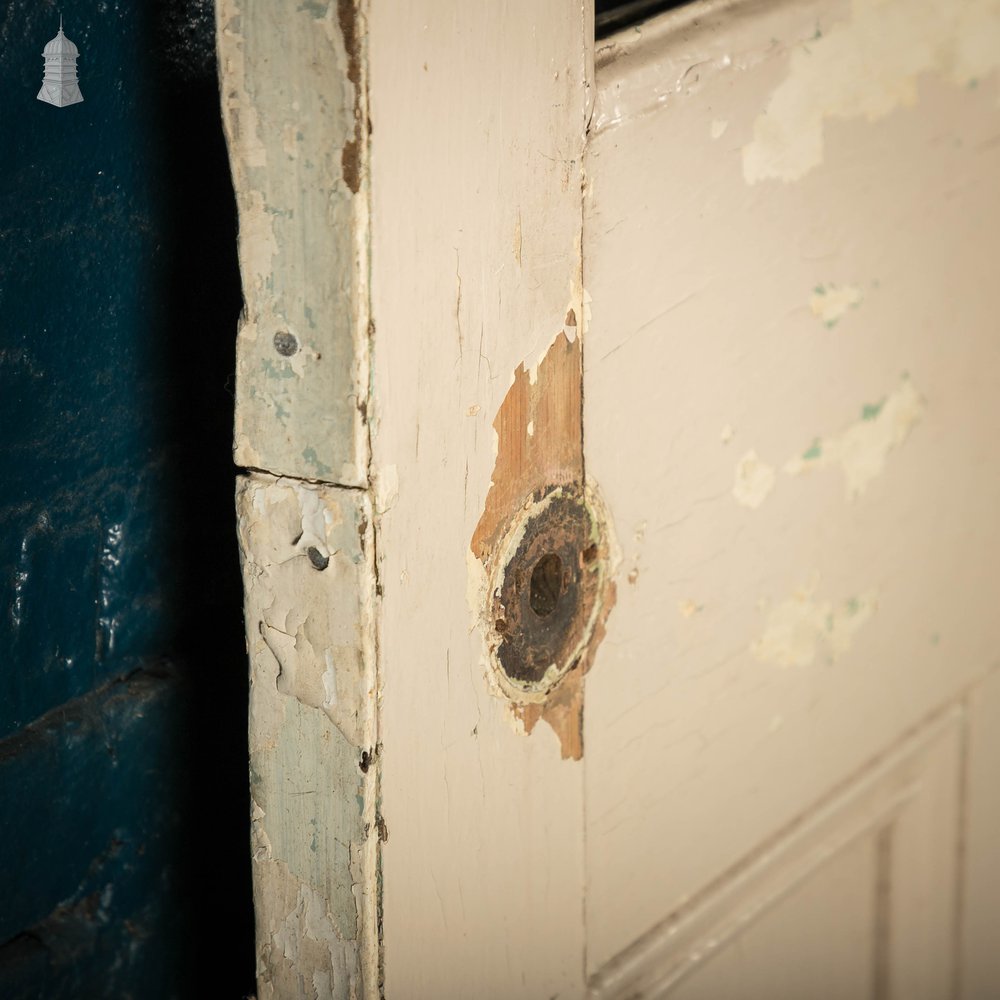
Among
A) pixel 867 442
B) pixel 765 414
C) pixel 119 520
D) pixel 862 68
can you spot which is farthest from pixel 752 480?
pixel 119 520

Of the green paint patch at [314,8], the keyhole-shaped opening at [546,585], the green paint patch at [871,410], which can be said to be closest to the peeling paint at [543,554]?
the keyhole-shaped opening at [546,585]

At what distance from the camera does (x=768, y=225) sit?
2.58ft

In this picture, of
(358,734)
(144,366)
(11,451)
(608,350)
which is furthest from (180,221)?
(358,734)

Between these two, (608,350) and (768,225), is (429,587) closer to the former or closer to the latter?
(608,350)

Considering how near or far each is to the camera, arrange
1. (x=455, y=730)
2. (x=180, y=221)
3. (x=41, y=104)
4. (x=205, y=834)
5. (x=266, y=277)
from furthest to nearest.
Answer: (x=205, y=834) < (x=180, y=221) < (x=41, y=104) < (x=455, y=730) < (x=266, y=277)

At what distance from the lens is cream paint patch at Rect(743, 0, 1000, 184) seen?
2.50 feet

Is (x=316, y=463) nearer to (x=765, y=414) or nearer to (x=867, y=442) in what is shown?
(x=765, y=414)

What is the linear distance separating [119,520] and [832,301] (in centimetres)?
65

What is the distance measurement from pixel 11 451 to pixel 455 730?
→ 1.68 feet

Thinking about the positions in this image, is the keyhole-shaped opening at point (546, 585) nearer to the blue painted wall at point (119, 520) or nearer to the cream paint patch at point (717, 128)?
the cream paint patch at point (717, 128)

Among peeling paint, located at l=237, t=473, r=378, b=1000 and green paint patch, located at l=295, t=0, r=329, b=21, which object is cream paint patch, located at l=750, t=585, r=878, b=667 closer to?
peeling paint, located at l=237, t=473, r=378, b=1000

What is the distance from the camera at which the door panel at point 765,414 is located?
71cm

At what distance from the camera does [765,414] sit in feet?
2.75
